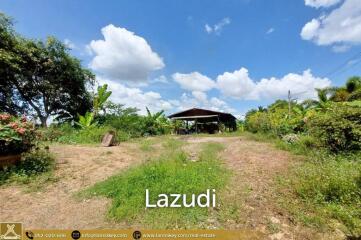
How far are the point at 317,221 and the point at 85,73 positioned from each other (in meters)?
21.6

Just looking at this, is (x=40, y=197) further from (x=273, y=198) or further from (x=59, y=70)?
(x=59, y=70)

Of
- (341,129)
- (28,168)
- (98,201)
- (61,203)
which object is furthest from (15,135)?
(341,129)

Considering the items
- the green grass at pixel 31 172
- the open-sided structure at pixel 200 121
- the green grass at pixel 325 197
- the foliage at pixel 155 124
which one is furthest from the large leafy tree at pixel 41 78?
the green grass at pixel 325 197

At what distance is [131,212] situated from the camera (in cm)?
Result: 421

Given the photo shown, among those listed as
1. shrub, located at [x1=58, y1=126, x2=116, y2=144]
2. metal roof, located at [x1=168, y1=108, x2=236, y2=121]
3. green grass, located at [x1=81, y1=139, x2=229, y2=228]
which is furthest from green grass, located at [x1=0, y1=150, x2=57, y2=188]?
metal roof, located at [x1=168, y1=108, x2=236, y2=121]

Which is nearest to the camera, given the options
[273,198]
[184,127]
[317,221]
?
Result: [317,221]

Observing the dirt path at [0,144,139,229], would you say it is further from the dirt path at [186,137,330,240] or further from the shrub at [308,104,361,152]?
the shrub at [308,104,361,152]

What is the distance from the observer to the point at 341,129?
8.76 m

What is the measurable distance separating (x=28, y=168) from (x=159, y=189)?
3894mm

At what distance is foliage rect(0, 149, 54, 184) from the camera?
607cm

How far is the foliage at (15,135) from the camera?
251 inches

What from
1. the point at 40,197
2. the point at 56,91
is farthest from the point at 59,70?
the point at 40,197

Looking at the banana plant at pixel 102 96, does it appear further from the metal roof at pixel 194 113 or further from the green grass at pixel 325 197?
the green grass at pixel 325 197

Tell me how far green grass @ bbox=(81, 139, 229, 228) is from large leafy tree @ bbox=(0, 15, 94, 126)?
14.6m
